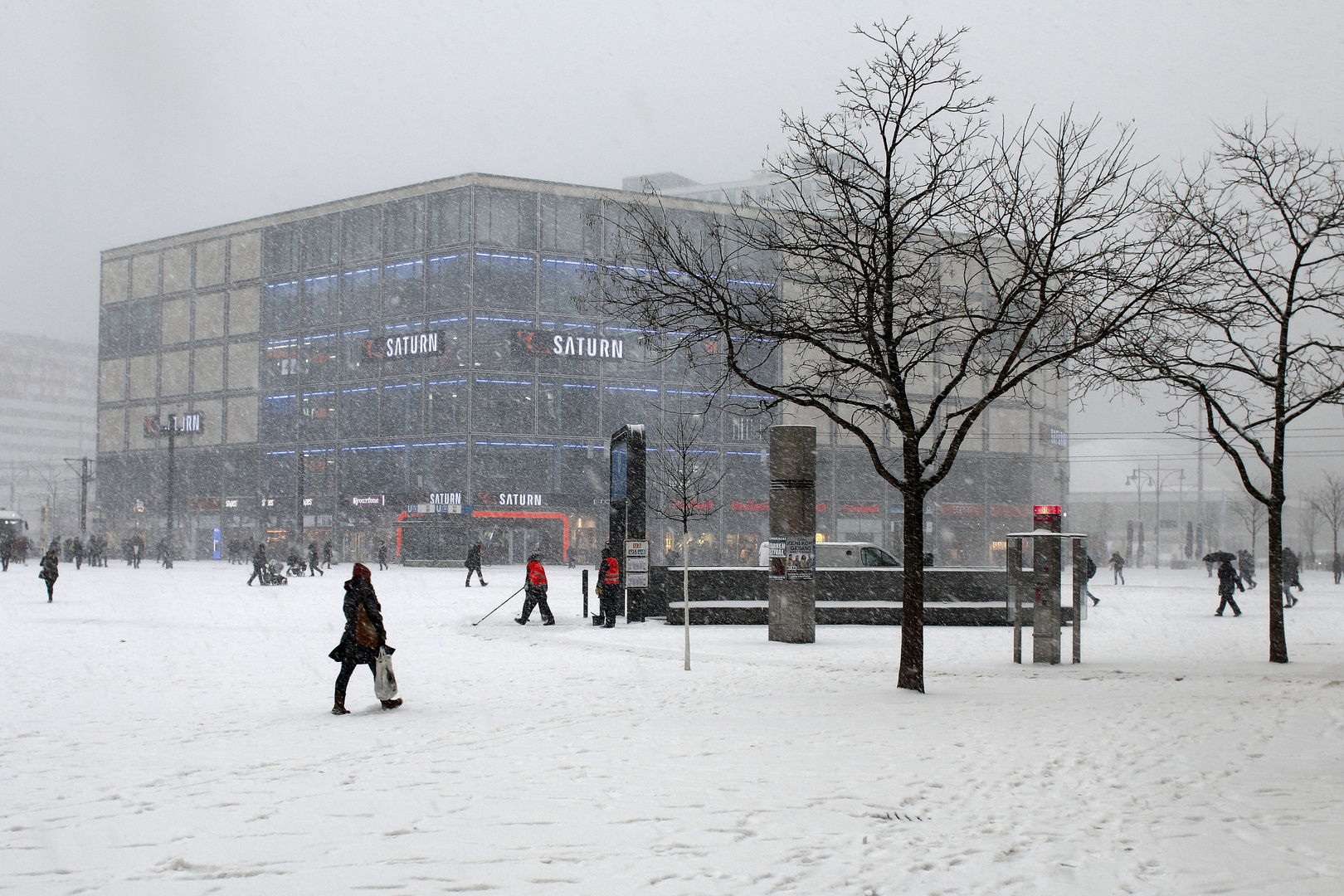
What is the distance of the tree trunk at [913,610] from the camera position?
39.0ft

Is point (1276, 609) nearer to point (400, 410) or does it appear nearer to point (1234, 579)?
point (1234, 579)

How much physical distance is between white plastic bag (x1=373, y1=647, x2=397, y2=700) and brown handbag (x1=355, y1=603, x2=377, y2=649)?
144 mm

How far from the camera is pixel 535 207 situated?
6147cm

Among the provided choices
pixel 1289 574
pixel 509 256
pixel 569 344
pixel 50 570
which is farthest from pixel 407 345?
pixel 1289 574

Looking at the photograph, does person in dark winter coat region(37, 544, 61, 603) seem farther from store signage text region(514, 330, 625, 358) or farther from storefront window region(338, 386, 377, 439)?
storefront window region(338, 386, 377, 439)

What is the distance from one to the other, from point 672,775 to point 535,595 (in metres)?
14.0

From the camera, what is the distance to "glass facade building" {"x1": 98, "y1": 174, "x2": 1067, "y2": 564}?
59.9 meters

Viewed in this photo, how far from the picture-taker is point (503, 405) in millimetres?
59688

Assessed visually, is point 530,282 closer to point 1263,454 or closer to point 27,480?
point 1263,454

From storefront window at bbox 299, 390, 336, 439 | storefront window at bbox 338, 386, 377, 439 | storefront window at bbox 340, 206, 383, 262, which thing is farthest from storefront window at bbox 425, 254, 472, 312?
storefront window at bbox 299, 390, 336, 439

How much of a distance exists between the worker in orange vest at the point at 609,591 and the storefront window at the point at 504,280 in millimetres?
40335

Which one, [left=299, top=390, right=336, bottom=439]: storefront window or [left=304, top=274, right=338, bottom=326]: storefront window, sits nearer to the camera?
[left=299, top=390, right=336, bottom=439]: storefront window

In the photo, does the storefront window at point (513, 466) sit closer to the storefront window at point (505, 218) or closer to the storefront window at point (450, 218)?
the storefront window at point (505, 218)

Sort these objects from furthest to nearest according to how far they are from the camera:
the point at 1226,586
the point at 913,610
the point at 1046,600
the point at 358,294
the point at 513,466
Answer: the point at 358,294, the point at 513,466, the point at 1226,586, the point at 1046,600, the point at 913,610
